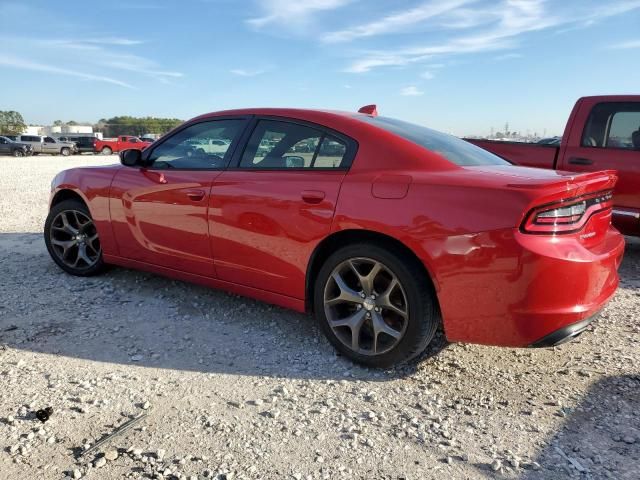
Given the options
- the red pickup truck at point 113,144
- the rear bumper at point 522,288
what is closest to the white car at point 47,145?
the red pickup truck at point 113,144

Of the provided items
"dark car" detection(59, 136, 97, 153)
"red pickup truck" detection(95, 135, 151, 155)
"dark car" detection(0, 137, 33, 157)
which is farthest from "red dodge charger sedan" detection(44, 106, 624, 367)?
"dark car" detection(59, 136, 97, 153)

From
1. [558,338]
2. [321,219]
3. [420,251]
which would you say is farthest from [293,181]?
[558,338]

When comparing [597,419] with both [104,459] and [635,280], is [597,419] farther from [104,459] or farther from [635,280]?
[635,280]

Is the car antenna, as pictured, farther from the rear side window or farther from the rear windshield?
the rear side window

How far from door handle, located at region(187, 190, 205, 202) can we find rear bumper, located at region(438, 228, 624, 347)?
187 cm

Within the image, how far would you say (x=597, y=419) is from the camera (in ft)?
8.42

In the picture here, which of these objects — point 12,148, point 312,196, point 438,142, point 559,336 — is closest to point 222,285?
point 312,196

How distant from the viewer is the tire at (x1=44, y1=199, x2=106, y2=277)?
4.68m

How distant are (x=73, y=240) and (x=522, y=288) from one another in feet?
13.2

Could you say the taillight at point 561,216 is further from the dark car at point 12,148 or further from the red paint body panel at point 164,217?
the dark car at point 12,148

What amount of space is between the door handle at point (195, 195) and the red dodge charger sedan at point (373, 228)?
23mm

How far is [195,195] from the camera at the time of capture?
3717 mm

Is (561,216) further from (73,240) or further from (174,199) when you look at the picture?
(73,240)

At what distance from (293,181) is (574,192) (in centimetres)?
163
